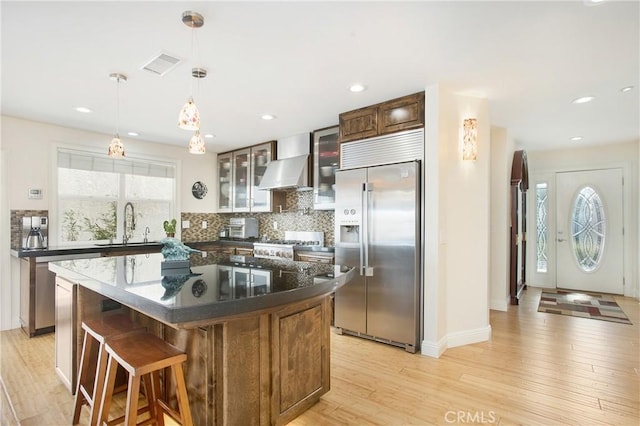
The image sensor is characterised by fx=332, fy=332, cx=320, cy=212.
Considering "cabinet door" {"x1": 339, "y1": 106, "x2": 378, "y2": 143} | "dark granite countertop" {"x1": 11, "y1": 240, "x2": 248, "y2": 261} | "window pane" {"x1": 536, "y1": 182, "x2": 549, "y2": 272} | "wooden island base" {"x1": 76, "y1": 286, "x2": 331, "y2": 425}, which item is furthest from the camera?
"window pane" {"x1": 536, "y1": 182, "x2": 549, "y2": 272}

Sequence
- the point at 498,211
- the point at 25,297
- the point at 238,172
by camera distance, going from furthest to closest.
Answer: the point at 238,172 < the point at 498,211 < the point at 25,297

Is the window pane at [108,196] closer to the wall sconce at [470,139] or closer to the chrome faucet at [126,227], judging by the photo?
the chrome faucet at [126,227]

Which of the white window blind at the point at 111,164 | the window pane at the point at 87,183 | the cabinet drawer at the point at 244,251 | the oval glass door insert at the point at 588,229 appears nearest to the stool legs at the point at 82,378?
the cabinet drawer at the point at 244,251

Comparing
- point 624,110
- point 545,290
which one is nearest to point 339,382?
point 624,110

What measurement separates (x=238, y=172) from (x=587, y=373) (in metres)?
5.04

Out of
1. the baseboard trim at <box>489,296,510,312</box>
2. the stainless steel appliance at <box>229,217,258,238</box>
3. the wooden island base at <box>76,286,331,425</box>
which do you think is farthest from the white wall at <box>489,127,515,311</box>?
the stainless steel appliance at <box>229,217,258,238</box>

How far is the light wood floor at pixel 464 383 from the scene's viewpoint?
2.11 m

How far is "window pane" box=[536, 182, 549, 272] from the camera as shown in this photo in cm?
608

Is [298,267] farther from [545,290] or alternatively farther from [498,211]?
[545,290]

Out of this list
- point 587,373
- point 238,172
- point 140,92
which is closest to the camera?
point 587,373

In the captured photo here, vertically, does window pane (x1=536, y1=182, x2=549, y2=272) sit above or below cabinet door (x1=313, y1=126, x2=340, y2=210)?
below

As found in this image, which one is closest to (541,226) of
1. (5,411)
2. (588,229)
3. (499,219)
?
(588,229)

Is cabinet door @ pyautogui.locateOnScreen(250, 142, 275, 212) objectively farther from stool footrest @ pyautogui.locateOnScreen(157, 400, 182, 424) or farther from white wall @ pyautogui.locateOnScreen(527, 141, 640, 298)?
white wall @ pyautogui.locateOnScreen(527, 141, 640, 298)

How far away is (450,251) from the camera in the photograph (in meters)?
3.26
